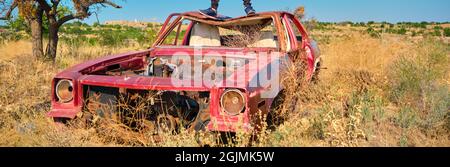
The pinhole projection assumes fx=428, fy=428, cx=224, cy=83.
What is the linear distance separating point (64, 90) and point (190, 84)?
4.25 feet

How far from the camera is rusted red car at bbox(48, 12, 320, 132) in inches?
132

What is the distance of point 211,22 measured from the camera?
5.45 metres

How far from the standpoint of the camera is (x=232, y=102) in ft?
11.0

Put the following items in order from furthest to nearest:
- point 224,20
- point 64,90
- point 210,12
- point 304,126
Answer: point 210,12 < point 224,20 < point 64,90 < point 304,126

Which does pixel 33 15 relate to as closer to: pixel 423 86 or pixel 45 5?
pixel 45 5

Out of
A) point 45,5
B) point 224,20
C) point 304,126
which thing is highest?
point 45,5

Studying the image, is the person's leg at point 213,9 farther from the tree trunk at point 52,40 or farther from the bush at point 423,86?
the tree trunk at point 52,40

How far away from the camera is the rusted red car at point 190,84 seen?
3.35 m

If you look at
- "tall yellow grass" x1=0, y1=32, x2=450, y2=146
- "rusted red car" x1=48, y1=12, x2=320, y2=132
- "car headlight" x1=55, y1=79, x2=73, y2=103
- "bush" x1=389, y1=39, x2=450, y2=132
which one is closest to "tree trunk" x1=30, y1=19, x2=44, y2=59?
"tall yellow grass" x1=0, y1=32, x2=450, y2=146

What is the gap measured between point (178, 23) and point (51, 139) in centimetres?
261

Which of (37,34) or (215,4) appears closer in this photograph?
(215,4)

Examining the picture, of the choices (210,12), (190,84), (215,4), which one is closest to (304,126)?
(190,84)
